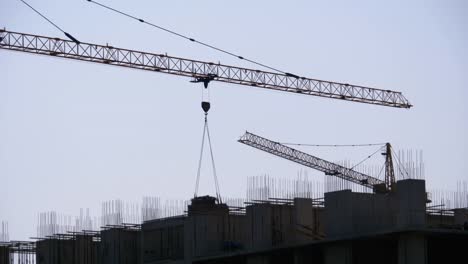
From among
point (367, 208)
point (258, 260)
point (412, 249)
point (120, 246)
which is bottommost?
point (258, 260)

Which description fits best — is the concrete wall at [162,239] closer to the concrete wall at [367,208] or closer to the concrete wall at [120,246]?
the concrete wall at [120,246]

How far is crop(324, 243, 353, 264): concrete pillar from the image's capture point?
1829 inches

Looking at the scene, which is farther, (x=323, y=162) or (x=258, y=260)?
(x=323, y=162)

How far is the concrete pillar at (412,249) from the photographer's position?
1715 inches

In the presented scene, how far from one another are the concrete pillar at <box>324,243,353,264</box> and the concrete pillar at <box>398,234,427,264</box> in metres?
2.74

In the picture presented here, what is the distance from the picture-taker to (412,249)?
43.9 meters

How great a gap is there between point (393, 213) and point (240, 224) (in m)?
11.8

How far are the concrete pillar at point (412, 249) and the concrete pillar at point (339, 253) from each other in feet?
8.99

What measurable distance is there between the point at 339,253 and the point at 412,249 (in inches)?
157

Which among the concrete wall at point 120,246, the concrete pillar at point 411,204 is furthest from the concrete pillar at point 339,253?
the concrete wall at point 120,246

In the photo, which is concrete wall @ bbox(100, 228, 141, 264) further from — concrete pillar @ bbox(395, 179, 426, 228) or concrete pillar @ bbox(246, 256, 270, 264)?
concrete pillar @ bbox(395, 179, 426, 228)

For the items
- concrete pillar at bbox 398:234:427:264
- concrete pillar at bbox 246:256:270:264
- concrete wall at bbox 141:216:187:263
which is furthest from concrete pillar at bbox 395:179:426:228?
concrete wall at bbox 141:216:187:263

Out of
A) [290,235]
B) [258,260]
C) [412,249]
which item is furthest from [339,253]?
[258,260]

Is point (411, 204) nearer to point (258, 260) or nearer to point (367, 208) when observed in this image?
point (367, 208)
